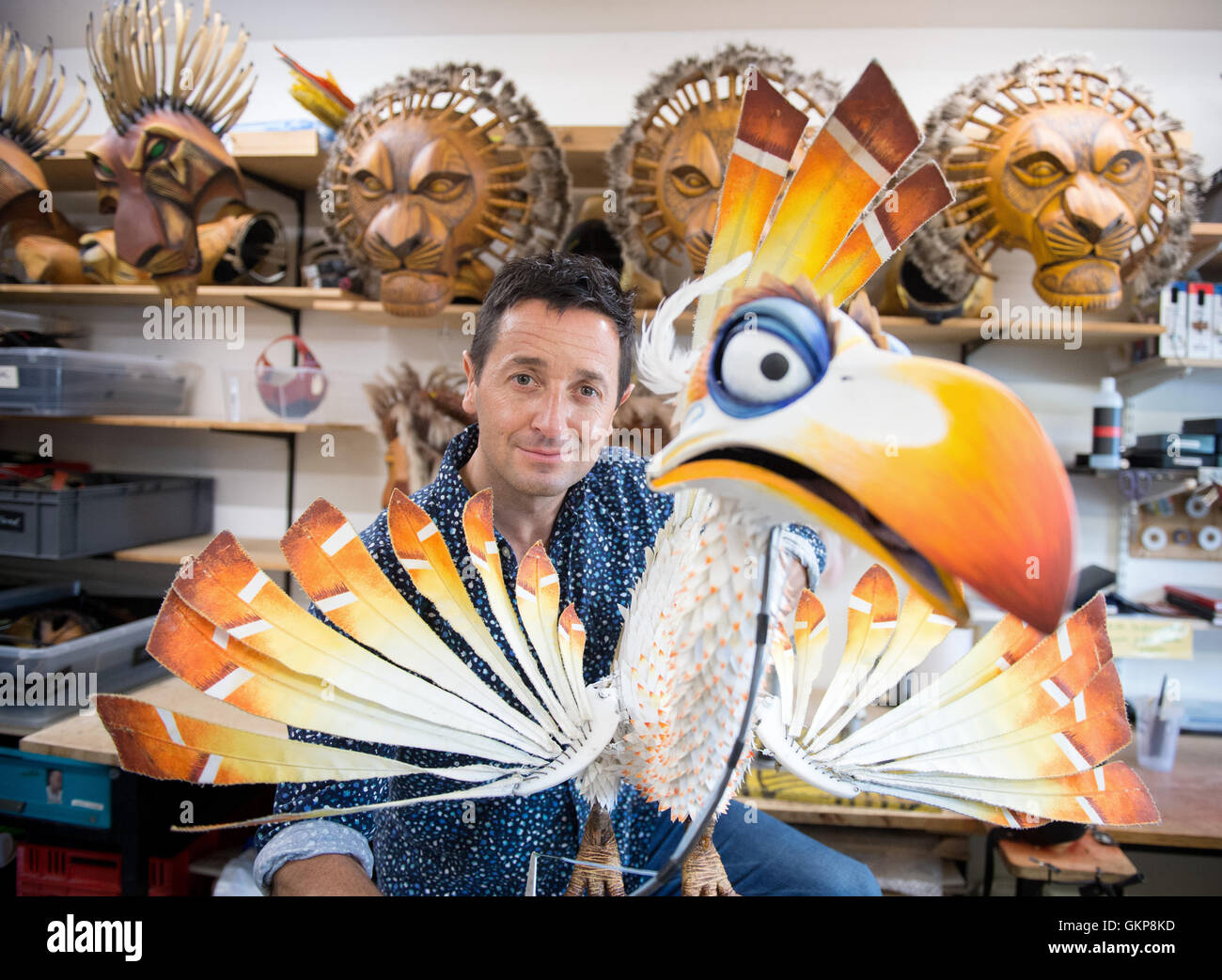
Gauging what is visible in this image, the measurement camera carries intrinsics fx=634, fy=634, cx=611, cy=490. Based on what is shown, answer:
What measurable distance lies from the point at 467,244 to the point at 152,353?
0.47 m

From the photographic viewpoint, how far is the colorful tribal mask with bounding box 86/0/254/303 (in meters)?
0.93

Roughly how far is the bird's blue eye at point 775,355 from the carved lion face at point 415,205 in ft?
2.24

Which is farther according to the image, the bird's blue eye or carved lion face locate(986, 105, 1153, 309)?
carved lion face locate(986, 105, 1153, 309)

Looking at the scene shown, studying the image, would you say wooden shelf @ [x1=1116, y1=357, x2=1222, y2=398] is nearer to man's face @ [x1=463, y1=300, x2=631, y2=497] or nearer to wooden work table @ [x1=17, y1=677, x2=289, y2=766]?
man's face @ [x1=463, y1=300, x2=631, y2=497]

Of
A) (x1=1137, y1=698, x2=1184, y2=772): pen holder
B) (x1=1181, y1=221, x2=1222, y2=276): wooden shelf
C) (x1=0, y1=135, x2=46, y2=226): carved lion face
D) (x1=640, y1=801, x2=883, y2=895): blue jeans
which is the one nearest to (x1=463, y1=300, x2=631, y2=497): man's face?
(x1=640, y1=801, x2=883, y2=895): blue jeans

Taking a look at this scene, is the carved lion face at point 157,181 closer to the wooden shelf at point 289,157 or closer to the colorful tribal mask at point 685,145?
the wooden shelf at point 289,157

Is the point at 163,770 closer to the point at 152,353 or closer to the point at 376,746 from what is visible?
the point at 376,746

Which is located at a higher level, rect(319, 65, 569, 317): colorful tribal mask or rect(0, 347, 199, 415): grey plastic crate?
rect(319, 65, 569, 317): colorful tribal mask

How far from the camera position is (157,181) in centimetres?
99

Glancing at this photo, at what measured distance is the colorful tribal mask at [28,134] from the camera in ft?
2.80

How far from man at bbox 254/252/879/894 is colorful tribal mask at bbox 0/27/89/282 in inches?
32.7

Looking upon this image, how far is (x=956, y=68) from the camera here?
0.92 metres

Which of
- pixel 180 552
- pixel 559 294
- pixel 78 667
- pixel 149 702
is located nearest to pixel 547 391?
pixel 559 294
